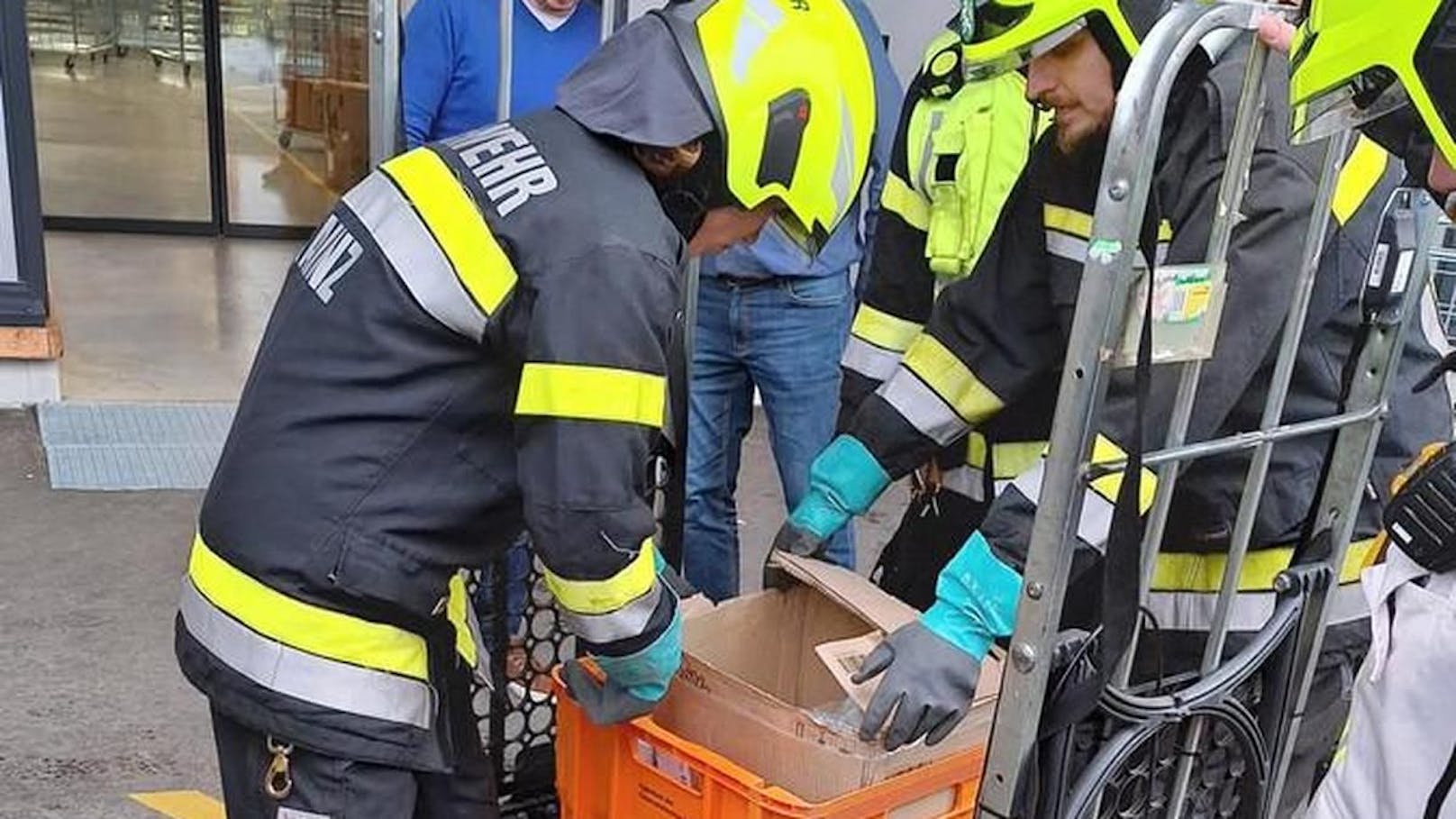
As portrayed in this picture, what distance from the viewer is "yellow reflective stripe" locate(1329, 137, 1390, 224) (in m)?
1.91

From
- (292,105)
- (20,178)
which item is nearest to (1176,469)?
(20,178)

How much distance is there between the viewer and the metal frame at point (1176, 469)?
1497mm

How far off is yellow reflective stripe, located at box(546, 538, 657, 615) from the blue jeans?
5.53ft

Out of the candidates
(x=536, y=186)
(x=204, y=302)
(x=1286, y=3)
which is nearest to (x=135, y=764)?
(x=536, y=186)

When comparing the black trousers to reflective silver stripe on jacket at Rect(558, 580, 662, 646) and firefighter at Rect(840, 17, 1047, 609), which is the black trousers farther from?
firefighter at Rect(840, 17, 1047, 609)

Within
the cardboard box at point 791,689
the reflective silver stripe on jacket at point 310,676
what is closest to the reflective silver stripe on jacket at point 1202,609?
the cardboard box at point 791,689

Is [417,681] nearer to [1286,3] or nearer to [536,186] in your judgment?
[536,186]

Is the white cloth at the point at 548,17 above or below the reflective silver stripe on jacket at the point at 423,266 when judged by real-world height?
above

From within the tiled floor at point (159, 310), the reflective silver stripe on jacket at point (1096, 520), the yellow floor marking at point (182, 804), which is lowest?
the tiled floor at point (159, 310)

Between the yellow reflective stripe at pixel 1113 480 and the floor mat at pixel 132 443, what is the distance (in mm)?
3877

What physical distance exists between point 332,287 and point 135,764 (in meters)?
1.94

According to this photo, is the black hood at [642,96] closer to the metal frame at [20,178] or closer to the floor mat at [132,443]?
the floor mat at [132,443]

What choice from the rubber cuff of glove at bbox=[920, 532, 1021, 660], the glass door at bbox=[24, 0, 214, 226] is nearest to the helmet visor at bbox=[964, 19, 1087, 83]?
the rubber cuff of glove at bbox=[920, 532, 1021, 660]

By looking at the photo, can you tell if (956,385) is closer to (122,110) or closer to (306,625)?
(306,625)
